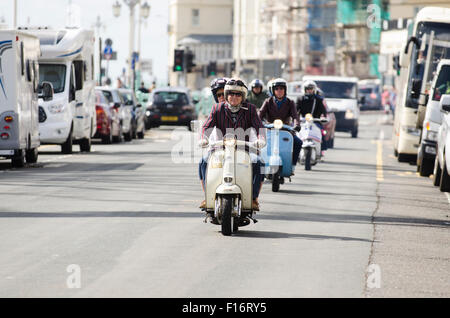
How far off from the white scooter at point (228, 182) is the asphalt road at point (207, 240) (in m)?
0.25

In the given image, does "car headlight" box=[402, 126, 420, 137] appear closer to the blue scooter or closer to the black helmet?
the blue scooter

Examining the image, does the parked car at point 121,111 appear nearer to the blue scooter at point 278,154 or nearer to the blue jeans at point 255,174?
the blue scooter at point 278,154

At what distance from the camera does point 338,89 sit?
41.6 metres

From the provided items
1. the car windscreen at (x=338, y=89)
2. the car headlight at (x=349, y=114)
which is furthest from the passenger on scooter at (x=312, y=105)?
the car headlight at (x=349, y=114)

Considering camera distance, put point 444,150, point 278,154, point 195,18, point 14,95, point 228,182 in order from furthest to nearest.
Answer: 1. point 195,18
2. point 14,95
3. point 444,150
4. point 278,154
5. point 228,182

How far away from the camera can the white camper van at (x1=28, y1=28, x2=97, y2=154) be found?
28109 mm

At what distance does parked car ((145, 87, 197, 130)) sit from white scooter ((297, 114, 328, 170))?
2108cm

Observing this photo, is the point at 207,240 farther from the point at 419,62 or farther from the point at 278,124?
the point at 419,62

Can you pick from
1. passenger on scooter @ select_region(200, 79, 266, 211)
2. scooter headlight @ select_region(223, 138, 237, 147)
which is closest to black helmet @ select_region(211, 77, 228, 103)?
passenger on scooter @ select_region(200, 79, 266, 211)

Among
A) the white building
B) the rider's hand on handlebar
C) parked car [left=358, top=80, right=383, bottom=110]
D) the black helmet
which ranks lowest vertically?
parked car [left=358, top=80, right=383, bottom=110]

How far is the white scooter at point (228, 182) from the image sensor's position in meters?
12.4

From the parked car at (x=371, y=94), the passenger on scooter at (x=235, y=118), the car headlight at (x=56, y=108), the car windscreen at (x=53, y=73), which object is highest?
the passenger on scooter at (x=235, y=118)

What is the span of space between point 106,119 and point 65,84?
235 inches

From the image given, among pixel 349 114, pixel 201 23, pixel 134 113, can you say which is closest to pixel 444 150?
pixel 134 113
